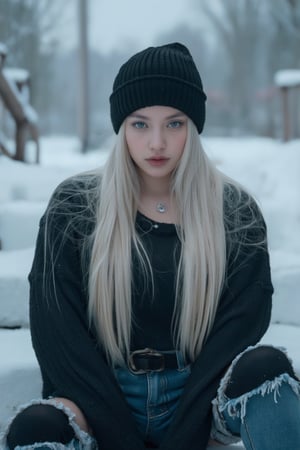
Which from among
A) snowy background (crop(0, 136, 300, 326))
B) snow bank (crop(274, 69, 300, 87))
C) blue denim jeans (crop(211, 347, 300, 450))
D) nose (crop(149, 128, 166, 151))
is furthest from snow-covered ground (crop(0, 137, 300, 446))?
snow bank (crop(274, 69, 300, 87))

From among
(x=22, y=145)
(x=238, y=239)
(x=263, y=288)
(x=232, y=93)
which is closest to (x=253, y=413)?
(x=263, y=288)

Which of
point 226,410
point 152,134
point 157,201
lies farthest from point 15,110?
point 226,410

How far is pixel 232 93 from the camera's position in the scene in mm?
25562

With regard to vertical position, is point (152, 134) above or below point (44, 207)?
above

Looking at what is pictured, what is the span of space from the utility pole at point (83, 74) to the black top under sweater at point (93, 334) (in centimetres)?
1011

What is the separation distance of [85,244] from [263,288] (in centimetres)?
46

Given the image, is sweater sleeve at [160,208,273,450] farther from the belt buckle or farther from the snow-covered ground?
the snow-covered ground

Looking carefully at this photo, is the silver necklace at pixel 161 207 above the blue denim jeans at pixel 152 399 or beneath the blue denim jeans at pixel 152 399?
above

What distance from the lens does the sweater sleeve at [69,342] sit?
1498mm

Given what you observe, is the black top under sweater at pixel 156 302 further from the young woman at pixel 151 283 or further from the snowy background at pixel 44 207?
the snowy background at pixel 44 207

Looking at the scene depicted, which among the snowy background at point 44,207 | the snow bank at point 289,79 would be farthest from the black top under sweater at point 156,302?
the snow bank at point 289,79

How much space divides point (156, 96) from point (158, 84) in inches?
Answer: 1.2

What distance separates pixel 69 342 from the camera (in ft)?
5.06

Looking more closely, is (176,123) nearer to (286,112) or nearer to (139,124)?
(139,124)
